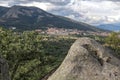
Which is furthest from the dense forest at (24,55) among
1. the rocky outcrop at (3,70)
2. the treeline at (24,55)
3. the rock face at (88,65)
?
the rock face at (88,65)

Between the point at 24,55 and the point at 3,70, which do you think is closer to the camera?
the point at 3,70

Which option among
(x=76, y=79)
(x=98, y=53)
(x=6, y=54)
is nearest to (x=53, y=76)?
(x=76, y=79)

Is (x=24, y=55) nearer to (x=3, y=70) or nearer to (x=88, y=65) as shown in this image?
(x=3, y=70)

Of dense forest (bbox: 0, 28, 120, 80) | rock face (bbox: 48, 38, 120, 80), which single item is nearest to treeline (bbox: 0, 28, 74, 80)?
dense forest (bbox: 0, 28, 120, 80)

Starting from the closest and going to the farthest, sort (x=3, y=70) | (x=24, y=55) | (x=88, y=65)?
(x=88, y=65), (x=3, y=70), (x=24, y=55)

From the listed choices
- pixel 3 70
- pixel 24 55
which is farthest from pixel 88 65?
pixel 24 55

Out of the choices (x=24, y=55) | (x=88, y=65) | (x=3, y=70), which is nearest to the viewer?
(x=88, y=65)

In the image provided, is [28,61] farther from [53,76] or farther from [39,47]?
[53,76]

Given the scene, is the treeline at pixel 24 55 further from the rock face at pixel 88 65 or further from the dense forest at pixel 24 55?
the rock face at pixel 88 65

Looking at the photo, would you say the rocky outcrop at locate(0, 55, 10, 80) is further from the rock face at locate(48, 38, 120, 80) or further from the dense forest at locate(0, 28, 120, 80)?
the dense forest at locate(0, 28, 120, 80)
